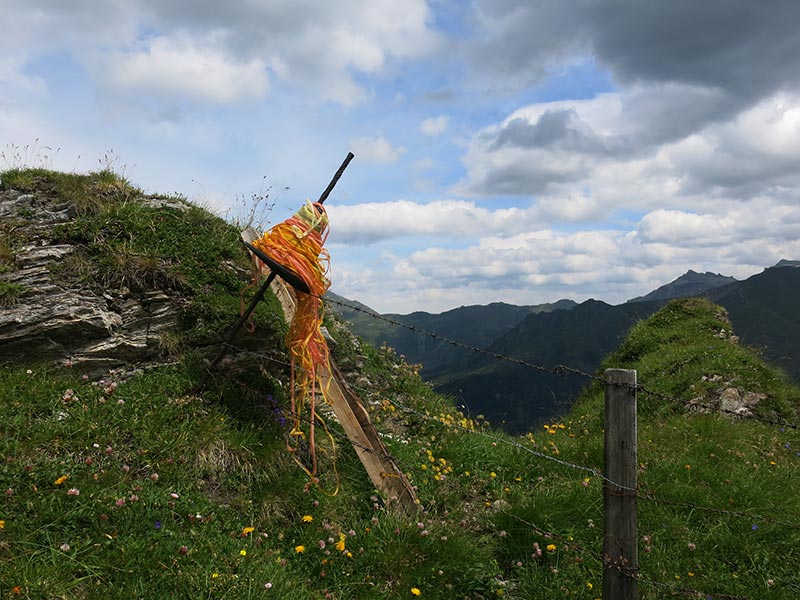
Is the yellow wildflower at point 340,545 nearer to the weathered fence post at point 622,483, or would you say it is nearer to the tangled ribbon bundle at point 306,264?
the tangled ribbon bundle at point 306,264

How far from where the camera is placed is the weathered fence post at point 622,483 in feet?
14.4

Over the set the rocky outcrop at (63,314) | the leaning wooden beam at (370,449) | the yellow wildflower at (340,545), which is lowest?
the yellow wildflower at (340,545)

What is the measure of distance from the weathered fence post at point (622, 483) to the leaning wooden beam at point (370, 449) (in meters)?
2.15

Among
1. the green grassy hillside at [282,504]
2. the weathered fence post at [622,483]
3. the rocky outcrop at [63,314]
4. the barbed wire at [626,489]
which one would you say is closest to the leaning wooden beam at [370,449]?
the barbed wire at [626,489]

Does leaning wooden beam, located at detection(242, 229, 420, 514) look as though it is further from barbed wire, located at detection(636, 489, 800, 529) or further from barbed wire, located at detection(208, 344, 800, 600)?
barbed wire, located at detection(636, 489, 800, 529)

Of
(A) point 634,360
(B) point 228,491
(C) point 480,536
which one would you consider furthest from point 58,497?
(A) point 634,360

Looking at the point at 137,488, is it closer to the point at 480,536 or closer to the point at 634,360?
the point at 480,536

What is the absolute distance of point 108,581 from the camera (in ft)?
12.7

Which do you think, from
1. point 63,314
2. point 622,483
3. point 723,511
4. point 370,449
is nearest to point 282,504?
point 370,449

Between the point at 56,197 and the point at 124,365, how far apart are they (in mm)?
3537

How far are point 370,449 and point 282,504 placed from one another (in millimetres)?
1117

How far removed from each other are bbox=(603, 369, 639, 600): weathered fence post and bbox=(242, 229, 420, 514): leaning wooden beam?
2.15 meters

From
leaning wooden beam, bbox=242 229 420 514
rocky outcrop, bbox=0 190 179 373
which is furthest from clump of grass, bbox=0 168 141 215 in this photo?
leaning wooden beam, bbox=242 229 420 514

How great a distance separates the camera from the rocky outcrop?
6035 mm
